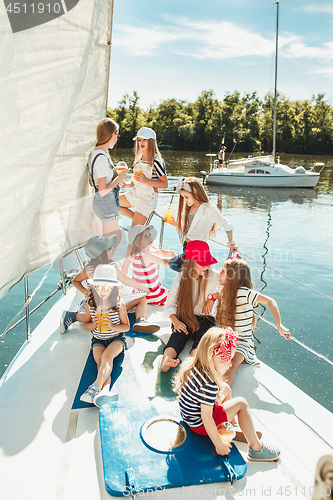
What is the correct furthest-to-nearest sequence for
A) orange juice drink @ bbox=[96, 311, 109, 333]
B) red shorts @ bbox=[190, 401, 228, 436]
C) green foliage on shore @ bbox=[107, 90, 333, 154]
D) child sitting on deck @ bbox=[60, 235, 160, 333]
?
green foliage on shore @ bbox=[107, 90, 333, 154] < child sitting on deck @ bbox=[60, 235, 160, 333] < orange juice drink @ bbox=[96, 311, 109, 333] < red shorts @ bbox=[190, 401, 228, 436]

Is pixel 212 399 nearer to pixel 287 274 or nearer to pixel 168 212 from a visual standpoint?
pixel 168 212

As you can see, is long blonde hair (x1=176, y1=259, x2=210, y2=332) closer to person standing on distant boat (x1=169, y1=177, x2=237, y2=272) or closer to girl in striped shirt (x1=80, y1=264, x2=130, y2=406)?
person standing on distant boat (x1=169, y1=177, x2=237, y2=272)

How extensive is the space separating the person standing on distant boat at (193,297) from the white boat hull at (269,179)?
713 inches

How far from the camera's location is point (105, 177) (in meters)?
2.73

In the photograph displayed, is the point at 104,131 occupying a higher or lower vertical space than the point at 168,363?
higher

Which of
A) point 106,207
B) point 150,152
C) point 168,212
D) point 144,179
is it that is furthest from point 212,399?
point 150,152

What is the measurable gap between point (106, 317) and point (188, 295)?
Result: 2.20ft

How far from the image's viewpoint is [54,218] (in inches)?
83.6

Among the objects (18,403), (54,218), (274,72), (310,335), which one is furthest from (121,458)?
(274,72)

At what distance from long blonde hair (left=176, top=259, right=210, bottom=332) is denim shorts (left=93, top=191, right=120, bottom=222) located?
72 centimetres

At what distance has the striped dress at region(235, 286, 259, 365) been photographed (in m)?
2.68

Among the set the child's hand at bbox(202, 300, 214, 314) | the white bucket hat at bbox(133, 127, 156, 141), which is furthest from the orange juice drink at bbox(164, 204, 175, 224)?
the child's hand at bbox(202, 300, 214, 314)

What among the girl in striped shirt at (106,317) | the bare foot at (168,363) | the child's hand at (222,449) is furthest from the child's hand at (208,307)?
the child's hand at (222,449)

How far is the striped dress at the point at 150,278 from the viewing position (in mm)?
3566
